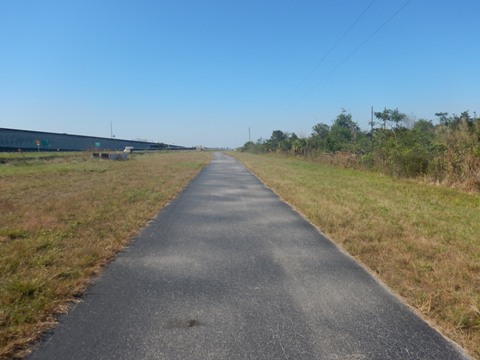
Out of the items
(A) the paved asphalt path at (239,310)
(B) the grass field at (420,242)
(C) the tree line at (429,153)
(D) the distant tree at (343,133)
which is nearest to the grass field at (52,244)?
(A) the paved asphalt path at (239,310)

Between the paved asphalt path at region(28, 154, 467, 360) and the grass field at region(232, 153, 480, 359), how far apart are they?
27 cm

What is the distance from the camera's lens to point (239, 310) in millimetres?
3908

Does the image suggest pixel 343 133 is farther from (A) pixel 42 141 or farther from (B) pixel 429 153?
(A) pixel 42 141

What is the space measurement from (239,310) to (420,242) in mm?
4085

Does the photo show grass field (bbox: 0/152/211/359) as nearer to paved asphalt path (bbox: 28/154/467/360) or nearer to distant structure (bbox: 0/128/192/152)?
paved asphalt path (bbox: 28/154/467/360)

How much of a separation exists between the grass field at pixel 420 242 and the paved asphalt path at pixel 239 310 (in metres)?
0.27

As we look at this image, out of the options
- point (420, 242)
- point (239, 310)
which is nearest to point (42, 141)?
point (420, 242)

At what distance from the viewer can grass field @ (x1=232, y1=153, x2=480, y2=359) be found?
12.9ft

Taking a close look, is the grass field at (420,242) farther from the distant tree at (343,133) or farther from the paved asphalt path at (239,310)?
the distant tree at (343,133)

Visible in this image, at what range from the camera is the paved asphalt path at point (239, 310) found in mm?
3180

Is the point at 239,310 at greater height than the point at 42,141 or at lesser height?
lesser

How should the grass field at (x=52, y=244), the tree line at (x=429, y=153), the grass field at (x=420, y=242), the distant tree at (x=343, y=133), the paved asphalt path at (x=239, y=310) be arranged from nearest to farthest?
1. the paved asphalt path at (x=239, y=310)
2. the grass field at (x=52, y=244)
3. the grass field at (x=420, y=242)
4. the tree line at (x=429, y=153)
5. the distant tree at (x=343, y=133)

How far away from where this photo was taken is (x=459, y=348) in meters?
3.22

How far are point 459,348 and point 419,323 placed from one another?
0.45 metres
